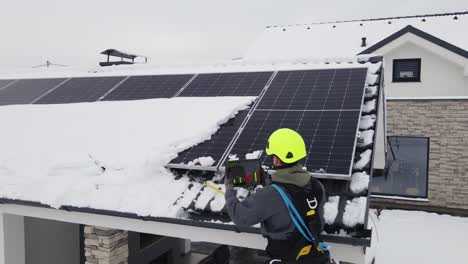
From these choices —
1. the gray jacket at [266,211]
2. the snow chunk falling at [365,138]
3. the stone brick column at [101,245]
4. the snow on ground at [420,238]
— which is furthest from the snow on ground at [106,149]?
the snow on ground at [420,238]

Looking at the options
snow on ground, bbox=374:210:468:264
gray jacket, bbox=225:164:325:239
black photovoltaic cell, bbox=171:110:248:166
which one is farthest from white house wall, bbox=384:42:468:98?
gray jacket, bbox=225:164:325:239

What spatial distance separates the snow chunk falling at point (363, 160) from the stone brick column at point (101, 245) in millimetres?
3286

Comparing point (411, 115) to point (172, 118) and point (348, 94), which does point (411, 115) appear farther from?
point (172, 118)

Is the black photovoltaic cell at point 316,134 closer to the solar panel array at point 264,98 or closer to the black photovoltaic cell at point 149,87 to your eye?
the solar panel array at point 264,98

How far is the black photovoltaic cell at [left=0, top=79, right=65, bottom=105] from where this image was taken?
867 cm

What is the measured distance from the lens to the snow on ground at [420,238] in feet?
34.3

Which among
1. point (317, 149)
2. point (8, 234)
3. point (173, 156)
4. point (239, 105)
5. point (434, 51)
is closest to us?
point (317, 149)

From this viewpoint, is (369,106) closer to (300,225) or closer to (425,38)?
(300,225)

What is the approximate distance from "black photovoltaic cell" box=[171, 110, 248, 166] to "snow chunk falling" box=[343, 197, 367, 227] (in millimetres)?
1747

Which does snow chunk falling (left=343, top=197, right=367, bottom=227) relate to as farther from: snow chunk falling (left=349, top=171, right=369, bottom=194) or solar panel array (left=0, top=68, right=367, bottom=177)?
solar panel array (left=0, top=68, right=367, bottom=177)

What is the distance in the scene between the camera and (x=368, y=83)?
654 cm

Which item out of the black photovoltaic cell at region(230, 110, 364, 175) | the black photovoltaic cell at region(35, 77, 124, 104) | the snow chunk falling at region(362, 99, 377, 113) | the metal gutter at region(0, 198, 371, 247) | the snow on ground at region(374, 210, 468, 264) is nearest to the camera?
the metal gutter at region(0, 198, 371, 247)

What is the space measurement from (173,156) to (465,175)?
1323 cm

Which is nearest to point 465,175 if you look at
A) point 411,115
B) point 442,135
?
point 442,135
